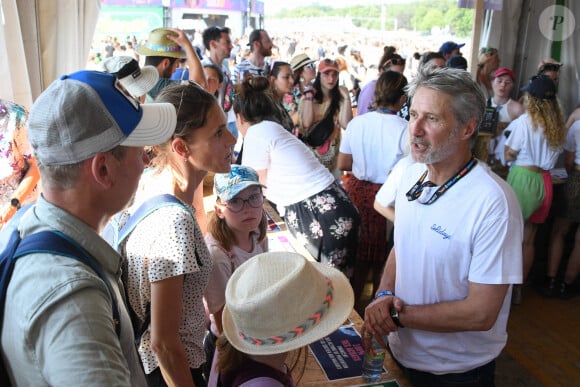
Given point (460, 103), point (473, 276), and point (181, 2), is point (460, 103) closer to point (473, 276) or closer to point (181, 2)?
point (473, 276)

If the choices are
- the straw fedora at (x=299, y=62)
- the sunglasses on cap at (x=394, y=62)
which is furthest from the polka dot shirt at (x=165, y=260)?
the straw fedora at (x=299, y=62)

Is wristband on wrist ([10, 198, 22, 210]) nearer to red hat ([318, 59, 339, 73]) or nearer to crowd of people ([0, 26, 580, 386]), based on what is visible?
crowd of people ([0, 26, 580, 386])

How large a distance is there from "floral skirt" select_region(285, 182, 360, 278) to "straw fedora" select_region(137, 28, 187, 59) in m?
1.59

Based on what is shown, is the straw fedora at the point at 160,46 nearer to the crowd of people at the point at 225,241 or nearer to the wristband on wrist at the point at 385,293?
the crowd of people at the point at 225,241

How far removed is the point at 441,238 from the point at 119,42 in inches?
297

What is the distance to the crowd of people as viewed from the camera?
0.76 metres

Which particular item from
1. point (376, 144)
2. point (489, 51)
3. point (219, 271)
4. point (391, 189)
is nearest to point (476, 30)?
point (489, 51)

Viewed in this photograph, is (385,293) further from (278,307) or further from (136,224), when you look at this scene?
(136,224)

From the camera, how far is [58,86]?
0.85 meters

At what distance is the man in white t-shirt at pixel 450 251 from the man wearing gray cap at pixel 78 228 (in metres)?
0.91

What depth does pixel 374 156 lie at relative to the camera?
338 cm

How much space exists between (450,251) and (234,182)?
87 cm

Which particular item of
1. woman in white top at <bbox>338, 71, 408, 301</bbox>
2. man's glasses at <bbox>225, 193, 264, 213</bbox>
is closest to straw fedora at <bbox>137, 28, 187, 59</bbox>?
woman in white top at <bbox>338, 71, 408, 301</bbox>

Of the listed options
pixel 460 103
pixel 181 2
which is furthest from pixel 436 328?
pixel 181 2
